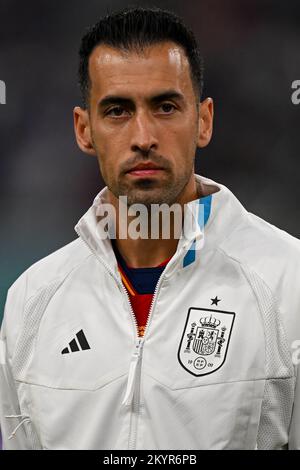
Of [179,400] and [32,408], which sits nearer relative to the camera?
[179,400]

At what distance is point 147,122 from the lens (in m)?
2.30

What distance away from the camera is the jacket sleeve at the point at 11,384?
2.55m

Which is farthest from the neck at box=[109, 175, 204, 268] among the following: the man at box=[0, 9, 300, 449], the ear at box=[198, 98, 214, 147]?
the ear at box=[198, 98, 214, 147]

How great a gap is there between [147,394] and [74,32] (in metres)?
2.50

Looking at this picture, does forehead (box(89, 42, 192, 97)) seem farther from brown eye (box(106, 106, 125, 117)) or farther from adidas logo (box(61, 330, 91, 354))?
adidas logo (box(61, 330, 91, 354))

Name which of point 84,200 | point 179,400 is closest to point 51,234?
point 84,200

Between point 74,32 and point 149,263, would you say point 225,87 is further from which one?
point 149,263

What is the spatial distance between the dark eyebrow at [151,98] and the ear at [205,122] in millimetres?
192

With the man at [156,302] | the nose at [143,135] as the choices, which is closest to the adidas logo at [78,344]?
the man at [156,302]

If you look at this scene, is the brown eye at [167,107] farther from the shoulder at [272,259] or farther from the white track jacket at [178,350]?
the shoulder at [272,259]

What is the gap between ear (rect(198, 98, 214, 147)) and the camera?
8.31ft

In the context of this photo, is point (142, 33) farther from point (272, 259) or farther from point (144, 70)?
point (272, 259)

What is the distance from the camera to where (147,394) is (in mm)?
2266
